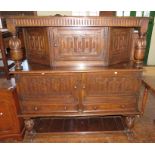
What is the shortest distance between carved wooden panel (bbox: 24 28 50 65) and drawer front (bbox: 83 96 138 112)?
69 centimetres

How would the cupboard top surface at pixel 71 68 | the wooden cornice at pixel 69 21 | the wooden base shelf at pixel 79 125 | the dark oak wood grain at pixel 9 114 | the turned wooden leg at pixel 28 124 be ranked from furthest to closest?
1. the wooden base shelf at pixel 79 125
2. the turned wooden leg at pixel 28 124
3. the dark oak wood grain at pixel 9 114
4. the cupboard top surface at pixel 71 68
5. the wooden cornice at pixel 69 21

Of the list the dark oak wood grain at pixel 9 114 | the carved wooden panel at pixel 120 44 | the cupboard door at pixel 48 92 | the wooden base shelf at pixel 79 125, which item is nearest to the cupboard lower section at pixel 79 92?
the cupboard door at pixel 48 92

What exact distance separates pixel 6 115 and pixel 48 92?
60 centimetres

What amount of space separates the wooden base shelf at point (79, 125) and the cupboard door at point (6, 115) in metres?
0.36

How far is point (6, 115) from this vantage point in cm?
178

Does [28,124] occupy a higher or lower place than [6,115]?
lower

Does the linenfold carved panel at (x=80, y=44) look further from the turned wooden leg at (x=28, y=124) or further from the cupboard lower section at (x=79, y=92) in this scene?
the turned wooden leg at (x=28, y=124)

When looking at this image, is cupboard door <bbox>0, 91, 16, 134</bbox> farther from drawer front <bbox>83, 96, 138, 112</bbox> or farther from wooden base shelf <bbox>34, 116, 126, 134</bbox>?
drawer front <bbox>83, 96, 138, 112</bbox>

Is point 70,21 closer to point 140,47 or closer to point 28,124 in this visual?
point 140,47

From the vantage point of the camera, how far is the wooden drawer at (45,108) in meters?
1.71

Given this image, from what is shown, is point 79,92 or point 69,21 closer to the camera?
point 69,21

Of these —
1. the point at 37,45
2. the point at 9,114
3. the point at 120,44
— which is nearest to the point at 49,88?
the point at 37,45
